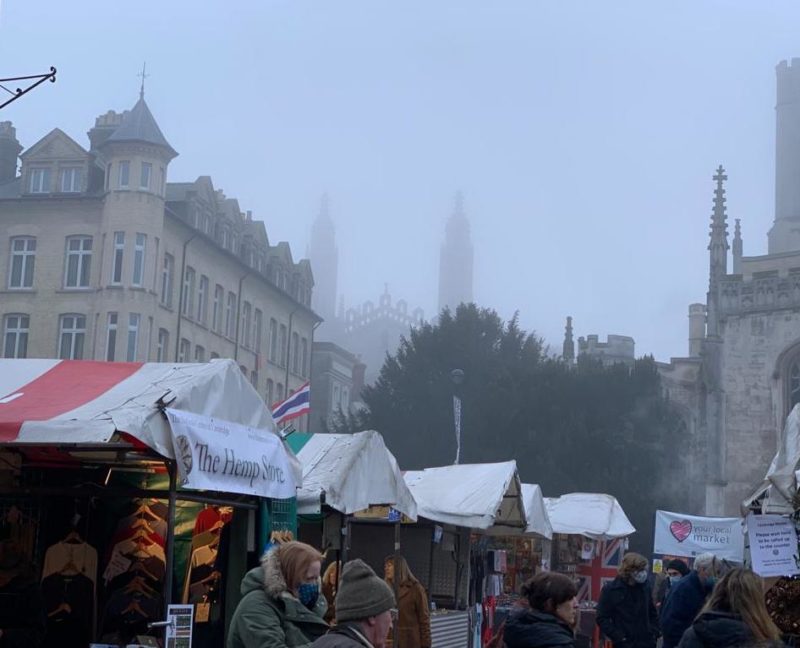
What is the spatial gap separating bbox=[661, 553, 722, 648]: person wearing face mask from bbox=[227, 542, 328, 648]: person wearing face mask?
4.45 metres

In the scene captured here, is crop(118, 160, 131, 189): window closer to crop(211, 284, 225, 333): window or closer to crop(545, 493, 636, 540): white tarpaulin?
crop(211, 284, 225, 333): window

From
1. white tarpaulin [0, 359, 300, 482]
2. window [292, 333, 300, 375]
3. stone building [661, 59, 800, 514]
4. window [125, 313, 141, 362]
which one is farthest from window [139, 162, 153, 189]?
white tarpaulin [0, 359, 300, 482]

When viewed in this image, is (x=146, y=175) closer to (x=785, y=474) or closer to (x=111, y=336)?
(x=111, y=336)

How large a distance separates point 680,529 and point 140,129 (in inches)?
1181

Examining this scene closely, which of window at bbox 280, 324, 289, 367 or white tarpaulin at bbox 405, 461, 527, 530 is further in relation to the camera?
window at bbox 280, 324, 289, 367

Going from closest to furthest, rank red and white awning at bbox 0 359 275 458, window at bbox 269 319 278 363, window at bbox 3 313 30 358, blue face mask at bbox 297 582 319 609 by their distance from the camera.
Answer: blue face mask at bbox 297 582 319 609 < red and white awning at bbox 0 359 275 458 < window at bbox 3 313 30 358 < window at bbox 269 319 278 363

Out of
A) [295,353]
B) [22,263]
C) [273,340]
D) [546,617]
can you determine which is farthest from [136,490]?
[295,353]

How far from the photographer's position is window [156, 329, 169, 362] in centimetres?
4469

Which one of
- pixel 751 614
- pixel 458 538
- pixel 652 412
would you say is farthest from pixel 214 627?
pixel 652 412

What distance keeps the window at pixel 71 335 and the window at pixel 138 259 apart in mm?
2598

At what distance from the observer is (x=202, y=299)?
48.6 m

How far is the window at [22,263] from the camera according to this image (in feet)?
149

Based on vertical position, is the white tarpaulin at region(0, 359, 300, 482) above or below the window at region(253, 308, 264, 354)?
below

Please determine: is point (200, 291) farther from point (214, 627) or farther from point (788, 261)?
point (214, 627)
